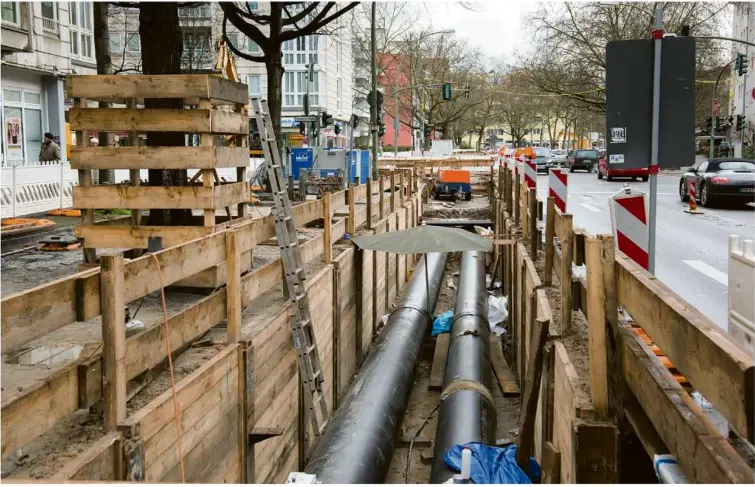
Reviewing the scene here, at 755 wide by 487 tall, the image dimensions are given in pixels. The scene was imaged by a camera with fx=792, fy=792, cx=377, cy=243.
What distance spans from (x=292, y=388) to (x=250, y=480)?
5.24 ft

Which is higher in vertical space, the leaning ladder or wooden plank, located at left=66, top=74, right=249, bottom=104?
wooden plank, located at left=66, top=74, right=249, bottom=104

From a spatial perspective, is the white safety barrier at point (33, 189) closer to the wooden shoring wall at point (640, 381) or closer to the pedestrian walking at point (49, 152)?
the pedestrian walking at point (49, 152)

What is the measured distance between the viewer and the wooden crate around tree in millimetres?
7285

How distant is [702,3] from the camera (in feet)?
161

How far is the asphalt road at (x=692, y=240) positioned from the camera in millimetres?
11617

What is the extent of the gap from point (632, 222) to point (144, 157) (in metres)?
4.37

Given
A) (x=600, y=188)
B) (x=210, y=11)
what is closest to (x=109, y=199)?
(x=600, y=188)

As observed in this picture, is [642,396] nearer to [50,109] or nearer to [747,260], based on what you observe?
[747,260]

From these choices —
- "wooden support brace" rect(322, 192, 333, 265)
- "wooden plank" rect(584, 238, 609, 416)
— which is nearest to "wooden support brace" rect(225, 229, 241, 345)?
"wooden plank" rect(584, 238, 609, 416)

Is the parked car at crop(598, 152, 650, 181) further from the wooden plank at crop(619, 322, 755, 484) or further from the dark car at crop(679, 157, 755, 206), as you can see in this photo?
the wooden plank at crop(619, 322, 755, 484)

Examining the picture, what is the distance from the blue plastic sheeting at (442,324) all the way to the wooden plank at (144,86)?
6448mm

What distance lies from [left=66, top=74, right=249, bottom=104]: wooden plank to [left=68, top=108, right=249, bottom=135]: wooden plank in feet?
0.46

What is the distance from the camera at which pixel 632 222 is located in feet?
20.9

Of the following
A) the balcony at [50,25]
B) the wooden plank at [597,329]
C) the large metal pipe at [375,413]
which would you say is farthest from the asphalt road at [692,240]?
the balcony at [50,25]
